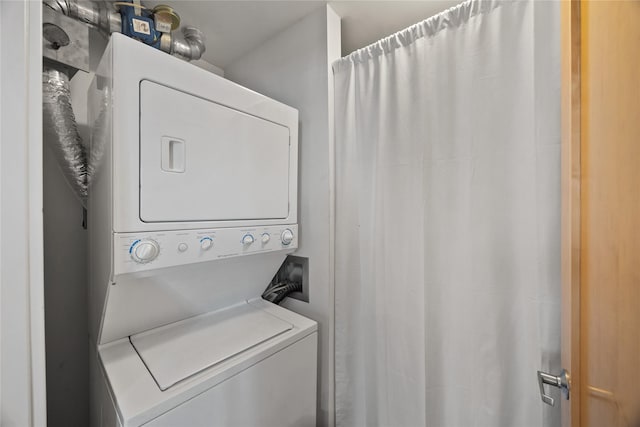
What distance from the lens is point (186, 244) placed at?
3.72 ft

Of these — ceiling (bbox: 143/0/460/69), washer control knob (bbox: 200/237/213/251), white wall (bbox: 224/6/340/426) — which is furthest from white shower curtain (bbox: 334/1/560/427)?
washer control knob (bbox: 200/237/213/251)

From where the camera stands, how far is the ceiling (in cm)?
160

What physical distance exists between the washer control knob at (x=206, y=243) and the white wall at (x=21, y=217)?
56 centimetres

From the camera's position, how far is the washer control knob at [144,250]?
986mm

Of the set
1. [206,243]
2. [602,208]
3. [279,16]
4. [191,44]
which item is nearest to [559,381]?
[602,208]

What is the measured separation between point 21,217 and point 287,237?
1.15 m

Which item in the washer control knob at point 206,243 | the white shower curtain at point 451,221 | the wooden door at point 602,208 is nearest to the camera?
the wooden door at point 602,208

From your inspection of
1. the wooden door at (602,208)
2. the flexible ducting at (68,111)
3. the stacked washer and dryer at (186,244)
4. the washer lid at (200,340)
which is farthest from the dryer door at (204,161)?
the wooden door at (602,208)

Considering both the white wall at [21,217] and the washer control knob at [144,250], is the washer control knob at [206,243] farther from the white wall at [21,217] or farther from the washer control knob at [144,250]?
the white wall at [21,217]

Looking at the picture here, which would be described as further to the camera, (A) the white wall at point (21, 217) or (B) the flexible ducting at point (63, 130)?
(B) the flexible ducting at point (63, 130)

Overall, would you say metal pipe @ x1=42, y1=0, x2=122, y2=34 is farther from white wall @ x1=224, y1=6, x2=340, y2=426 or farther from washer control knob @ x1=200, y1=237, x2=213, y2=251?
washer control knob @ x1=200, y1=237, x2=213, y2=251

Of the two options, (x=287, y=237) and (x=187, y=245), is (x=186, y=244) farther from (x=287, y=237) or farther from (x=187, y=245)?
(x=287, y=237)

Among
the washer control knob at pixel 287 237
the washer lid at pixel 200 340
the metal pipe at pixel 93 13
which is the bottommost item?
the washer lid at pixel 200 340

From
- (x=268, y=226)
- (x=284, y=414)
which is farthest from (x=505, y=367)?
(x=268, y=226)
